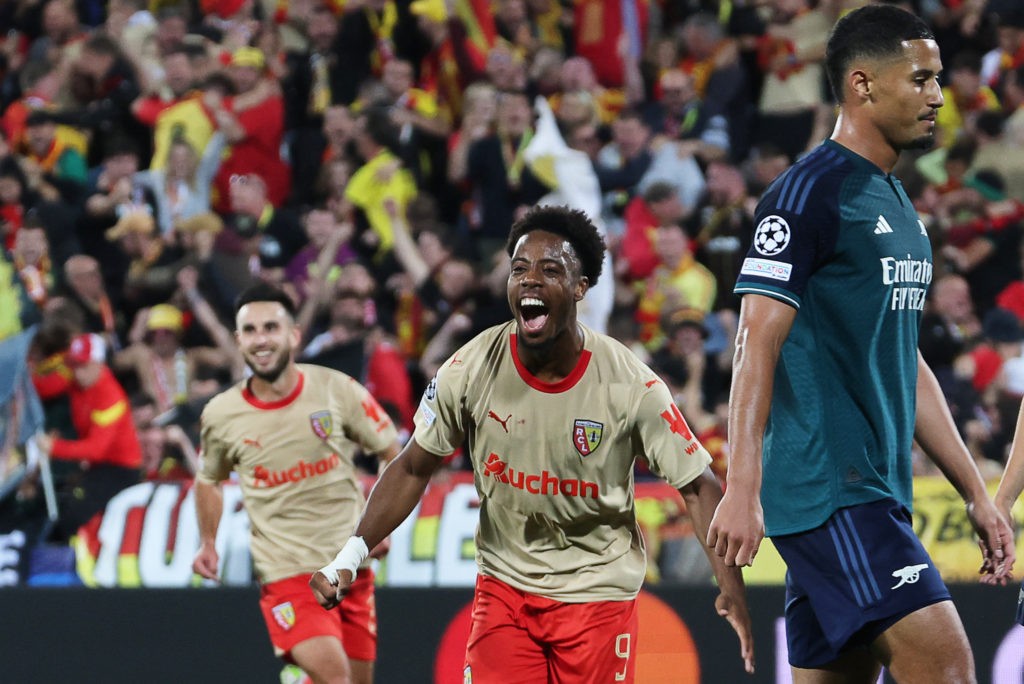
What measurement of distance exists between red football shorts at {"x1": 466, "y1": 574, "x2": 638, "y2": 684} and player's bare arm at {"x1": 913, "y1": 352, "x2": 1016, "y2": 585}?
3.91ft

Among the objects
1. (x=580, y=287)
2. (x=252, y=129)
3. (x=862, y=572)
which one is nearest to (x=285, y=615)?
(x=580, y=287)

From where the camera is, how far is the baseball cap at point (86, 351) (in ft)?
34.4

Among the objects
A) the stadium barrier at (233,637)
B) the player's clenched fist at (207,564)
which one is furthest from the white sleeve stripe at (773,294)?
the stadium barrier at (233,637)

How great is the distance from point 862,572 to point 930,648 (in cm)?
26

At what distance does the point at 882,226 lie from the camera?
421 centimetres

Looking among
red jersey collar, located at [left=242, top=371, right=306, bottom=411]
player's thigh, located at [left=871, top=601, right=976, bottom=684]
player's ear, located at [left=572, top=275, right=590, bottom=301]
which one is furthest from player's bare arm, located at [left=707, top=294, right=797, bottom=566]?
red jersey collar, located at [left=242, top=371, right=306, bottom=411]

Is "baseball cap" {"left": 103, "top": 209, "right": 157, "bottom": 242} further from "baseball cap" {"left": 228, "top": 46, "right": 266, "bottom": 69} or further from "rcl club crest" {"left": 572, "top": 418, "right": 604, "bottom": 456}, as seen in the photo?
"rcl club crest" {"left": 572, "top": 418, "right": 604, "bottom": 456}

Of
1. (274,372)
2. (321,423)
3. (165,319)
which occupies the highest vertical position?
(165,319)

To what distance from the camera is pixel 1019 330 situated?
31.2 ft

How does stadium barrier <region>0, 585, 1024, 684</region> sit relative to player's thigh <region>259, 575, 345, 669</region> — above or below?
below

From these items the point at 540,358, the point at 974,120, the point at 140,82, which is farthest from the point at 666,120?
the point at 540,358

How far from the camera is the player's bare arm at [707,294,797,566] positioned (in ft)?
12.5

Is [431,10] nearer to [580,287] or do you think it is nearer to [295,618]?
[295,618]

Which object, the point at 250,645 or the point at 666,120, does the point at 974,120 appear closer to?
the point at 666,120
